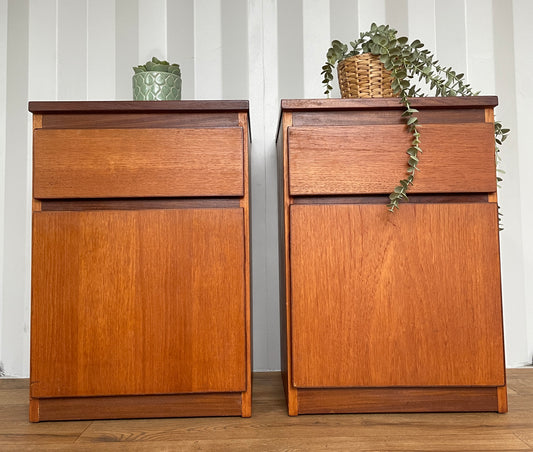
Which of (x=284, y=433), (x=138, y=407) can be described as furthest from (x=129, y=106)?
(x=284, y=433)

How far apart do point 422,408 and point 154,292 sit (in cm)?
66

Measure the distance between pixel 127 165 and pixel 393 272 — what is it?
0.65 meters

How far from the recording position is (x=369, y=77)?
1.20m

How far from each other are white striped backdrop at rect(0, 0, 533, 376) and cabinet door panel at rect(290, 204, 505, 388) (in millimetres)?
511

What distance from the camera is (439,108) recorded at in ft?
3.69

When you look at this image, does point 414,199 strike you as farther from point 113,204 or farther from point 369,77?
point 113,204

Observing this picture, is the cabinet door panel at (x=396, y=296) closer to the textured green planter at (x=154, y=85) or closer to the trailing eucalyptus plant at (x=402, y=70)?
the trailing eucalyptus plant at (x=402, y=70)

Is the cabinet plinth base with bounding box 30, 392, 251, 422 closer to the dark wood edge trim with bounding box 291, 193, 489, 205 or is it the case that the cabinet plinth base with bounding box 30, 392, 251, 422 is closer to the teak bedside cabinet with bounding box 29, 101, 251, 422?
the teak bedside cabinet with bounding box 29, 101, 251, 422

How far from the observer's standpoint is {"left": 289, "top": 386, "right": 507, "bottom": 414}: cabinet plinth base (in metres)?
1.11

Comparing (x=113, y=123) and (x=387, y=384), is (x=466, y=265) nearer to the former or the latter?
(x=387, y=384)

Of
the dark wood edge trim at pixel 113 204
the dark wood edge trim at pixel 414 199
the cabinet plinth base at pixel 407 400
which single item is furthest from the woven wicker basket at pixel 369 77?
the cabinet plinth base at pixel 407 400

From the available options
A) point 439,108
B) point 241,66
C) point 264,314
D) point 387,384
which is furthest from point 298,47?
point 387,384

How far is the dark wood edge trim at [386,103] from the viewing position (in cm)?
112

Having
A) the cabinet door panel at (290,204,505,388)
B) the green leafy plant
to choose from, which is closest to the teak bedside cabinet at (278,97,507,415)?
the cabinet door panel at (290,204,505,388)
